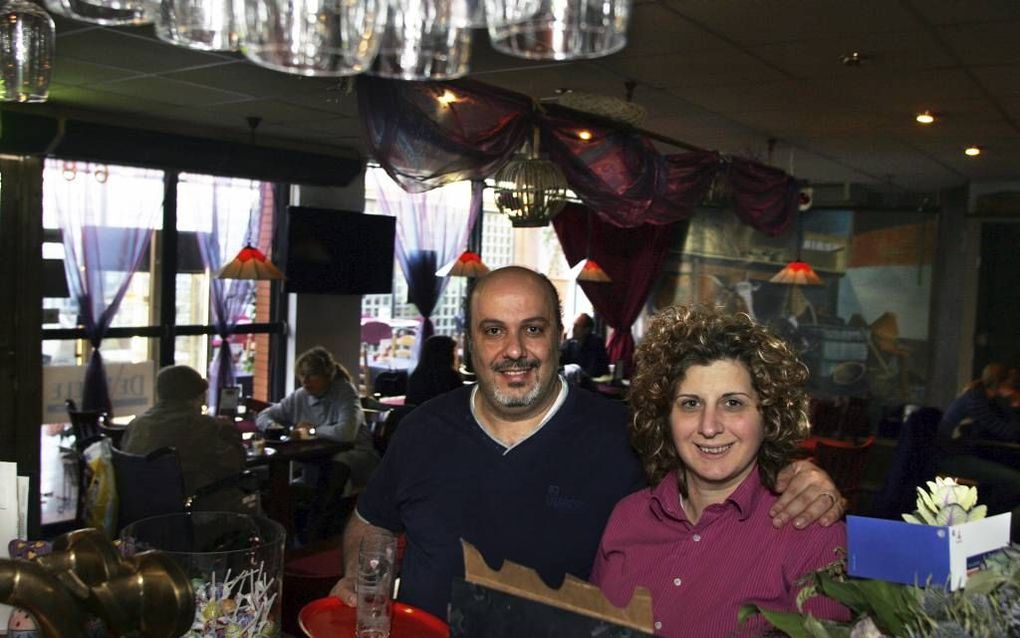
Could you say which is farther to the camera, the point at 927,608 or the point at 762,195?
the point at 762,195

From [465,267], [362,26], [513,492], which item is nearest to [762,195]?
[465,267]

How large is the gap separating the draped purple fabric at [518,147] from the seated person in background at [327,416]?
2359 millimetres

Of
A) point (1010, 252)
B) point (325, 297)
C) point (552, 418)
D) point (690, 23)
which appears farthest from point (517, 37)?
point (1010, 252)

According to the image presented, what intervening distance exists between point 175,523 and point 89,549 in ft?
1.43

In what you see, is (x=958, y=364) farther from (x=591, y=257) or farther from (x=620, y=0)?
(x=620, y=0)

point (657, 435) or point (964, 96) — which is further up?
point (964, 96)

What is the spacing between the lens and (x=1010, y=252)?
972 centimetres

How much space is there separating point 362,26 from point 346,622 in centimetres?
96

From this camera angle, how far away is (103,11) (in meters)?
1.48

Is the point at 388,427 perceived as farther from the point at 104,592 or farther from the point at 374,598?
the point at 104,592

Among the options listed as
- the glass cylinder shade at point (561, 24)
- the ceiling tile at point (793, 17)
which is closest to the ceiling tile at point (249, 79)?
the ceiling tile at point (793, 17)

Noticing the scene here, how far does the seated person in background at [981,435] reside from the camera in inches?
279

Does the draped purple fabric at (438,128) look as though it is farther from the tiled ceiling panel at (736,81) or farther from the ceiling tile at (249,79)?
the ceiling tile at (249,79)

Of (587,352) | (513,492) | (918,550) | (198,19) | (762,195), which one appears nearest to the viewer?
(918,550)
